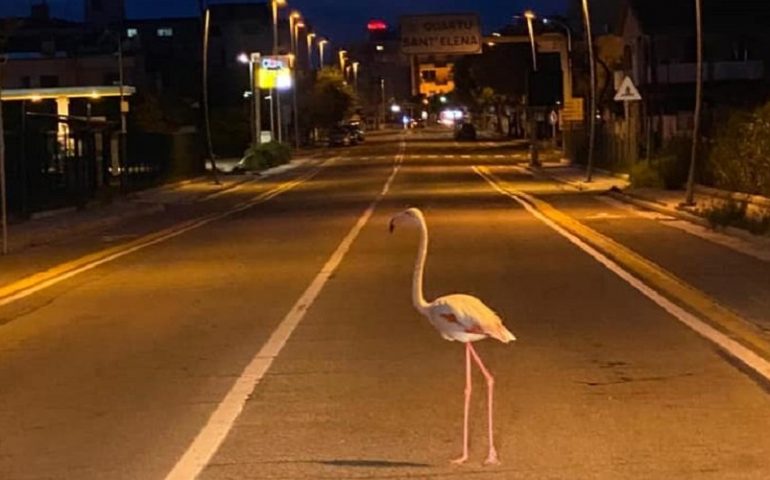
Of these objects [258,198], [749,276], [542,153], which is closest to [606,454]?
[749,276]

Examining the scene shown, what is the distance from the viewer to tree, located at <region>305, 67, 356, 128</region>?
135 m

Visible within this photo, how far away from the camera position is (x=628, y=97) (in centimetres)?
4325

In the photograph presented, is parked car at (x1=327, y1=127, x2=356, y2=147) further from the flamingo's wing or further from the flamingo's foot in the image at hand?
the flamingo's wing

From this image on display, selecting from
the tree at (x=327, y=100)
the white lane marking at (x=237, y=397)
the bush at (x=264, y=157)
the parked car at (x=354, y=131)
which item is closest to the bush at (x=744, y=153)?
the white lane marking at (x=237, y=397)

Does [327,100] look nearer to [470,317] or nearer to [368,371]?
[368,371]

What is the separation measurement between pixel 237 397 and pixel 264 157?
6631cm

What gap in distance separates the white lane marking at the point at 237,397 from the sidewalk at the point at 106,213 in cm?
1219

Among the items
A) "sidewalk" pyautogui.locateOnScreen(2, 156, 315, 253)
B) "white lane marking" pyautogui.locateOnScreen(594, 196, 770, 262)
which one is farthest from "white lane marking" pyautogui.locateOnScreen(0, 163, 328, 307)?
"white lane marking" pyautogui.locateOnScreen(594, 196, 770, 262)

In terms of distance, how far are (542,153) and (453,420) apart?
81.4 metres

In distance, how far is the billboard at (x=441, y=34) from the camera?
73000mm

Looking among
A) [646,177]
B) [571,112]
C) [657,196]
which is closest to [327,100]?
[571,112]

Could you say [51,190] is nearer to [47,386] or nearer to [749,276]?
[749,276]

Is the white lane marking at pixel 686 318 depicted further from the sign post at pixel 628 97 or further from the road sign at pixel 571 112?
the road sign at pixel 571 112

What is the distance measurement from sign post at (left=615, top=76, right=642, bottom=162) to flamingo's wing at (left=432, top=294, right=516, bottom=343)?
35.3m
